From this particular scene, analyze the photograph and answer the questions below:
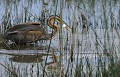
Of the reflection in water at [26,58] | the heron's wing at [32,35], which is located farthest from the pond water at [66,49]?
the heron's wing at [32,35]

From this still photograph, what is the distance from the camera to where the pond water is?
4.51 metres

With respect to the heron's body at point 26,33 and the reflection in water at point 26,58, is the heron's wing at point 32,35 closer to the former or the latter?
the heron's body at point 26,33

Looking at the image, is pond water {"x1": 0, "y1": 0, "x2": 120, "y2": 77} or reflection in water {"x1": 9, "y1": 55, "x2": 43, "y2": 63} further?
reflection in water {"x1": 9, "y1": 55, "x2": 43, "y2": 63}

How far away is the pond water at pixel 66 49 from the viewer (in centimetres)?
451

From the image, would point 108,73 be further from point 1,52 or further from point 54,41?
point 54,41

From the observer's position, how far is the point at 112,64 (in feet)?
15.1

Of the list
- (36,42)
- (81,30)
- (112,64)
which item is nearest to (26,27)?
(36,42)

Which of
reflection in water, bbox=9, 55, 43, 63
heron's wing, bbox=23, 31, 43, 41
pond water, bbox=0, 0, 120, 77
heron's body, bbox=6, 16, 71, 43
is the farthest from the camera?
heron's wing, bbox=23, 31, 43, 41

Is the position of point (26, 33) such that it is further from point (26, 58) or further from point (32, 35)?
point (26, 58)

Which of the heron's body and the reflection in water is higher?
the heron's body

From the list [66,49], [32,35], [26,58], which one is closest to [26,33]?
[32,35]

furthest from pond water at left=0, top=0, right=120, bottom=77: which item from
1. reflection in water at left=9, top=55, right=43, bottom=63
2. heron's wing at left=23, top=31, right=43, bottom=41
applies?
heron's wing at left=23, top=31, right=43, bottom=41

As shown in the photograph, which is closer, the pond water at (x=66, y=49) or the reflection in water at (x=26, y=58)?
the pond water at (x=66, y=49)

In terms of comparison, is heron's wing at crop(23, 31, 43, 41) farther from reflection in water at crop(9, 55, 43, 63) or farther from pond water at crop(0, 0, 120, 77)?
reflection in water at crop(9, 55, 43, 63)
